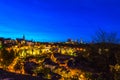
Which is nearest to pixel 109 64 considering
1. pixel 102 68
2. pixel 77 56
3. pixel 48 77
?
pixel 102 68

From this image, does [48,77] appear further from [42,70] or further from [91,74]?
[91,74]

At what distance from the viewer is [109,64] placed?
15625 millimetres

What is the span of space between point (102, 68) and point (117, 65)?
2.49 ft

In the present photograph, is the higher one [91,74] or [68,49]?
[68,49]

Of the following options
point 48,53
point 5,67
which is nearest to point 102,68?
point 48,53

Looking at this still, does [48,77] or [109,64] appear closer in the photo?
[48,77]

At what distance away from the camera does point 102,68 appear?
607 inches

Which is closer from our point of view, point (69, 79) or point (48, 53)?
point (69, 79)

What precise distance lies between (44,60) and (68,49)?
203 cm

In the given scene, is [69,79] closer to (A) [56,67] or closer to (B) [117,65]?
(A) [56,67]

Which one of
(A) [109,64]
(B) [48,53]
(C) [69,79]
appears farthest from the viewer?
(B) [48,53]

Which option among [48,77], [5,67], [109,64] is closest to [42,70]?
[48,77]

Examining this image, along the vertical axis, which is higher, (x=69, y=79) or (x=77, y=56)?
(x=77, y=56)

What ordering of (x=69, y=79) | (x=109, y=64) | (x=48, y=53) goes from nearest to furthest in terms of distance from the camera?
(x=69, y=79) < (x=109, y=64) < (x=48, y=53)
